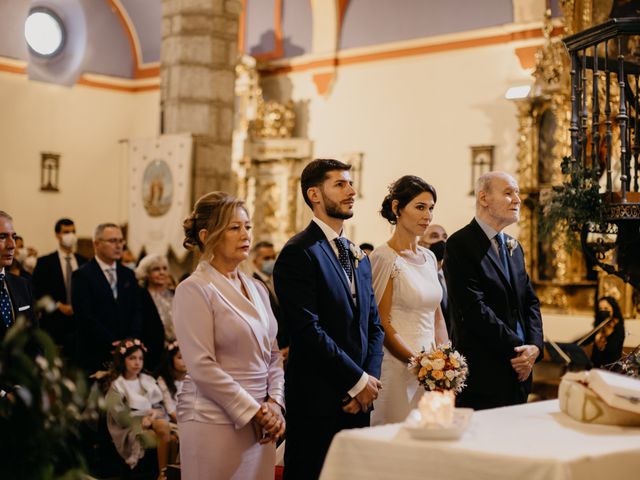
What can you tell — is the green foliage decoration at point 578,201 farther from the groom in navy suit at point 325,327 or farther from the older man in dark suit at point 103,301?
the older man in dark suit at point 103,301

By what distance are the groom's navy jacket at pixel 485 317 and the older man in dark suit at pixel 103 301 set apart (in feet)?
8.71

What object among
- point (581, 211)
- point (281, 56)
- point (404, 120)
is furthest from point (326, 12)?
point (581, 211)

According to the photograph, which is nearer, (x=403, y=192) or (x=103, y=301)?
(x=403, y=192)

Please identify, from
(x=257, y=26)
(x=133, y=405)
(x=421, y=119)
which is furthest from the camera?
(x=257, y=26)

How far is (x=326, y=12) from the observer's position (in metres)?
13.6

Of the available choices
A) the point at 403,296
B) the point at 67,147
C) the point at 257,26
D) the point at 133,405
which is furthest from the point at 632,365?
the point at 67,147

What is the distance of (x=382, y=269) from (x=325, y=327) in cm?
61

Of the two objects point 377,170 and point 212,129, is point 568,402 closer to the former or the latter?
point 212,129

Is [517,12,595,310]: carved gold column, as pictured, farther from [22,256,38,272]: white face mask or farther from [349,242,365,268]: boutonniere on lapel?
[349,242,365,268]: boutonniere on lapel

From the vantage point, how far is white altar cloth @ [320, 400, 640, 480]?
232cm

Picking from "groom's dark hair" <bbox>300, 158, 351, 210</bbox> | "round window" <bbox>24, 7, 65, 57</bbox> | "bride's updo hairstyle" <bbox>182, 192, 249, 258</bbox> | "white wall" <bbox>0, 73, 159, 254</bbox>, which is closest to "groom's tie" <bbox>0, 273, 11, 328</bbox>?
"bride's updo hairstyle" <bbox>182, 192, 249, 258</bbox>

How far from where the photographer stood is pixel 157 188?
983 cm

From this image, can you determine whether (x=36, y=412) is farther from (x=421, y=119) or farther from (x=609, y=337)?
(x=421, y=119)

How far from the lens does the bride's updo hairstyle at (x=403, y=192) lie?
4.18 metres
